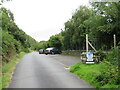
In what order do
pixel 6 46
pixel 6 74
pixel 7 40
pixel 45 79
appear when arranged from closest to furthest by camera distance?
pixel 45 79 < pixel 6 74 < pixel 6 46 < pixel 7 40

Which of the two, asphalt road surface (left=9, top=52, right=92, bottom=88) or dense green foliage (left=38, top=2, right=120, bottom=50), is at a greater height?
dense green foliage (left=38, top=2, right=120, bottom=50)

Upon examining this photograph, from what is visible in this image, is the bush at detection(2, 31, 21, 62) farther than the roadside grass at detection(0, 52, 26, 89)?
Yes

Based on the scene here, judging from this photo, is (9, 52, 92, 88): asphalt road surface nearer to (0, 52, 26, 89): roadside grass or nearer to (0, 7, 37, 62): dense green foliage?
(0, 52, 26, 89): roadside grass

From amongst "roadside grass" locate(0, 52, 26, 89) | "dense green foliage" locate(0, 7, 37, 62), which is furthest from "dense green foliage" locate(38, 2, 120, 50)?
"roadside grass" locate(0, 52, 26, 89)

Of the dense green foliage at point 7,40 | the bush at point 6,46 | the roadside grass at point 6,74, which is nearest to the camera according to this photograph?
the roadside grass at point 6,74

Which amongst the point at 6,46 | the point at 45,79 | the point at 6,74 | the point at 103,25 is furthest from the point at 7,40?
the point at 103,25

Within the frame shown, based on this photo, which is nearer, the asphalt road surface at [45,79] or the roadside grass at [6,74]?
the asphalt road surface at [45,79]

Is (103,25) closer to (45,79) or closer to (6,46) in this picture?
(6,46)

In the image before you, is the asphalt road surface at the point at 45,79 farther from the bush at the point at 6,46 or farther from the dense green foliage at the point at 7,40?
the dense green foliage at the point at 7,40

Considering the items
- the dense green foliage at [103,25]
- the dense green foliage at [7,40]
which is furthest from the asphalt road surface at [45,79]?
the dense green foliage at [103,25]

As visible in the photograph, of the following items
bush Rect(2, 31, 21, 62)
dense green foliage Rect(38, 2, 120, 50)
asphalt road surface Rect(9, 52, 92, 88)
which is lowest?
asphalt road surface Rect(9, 52, 92, 88)

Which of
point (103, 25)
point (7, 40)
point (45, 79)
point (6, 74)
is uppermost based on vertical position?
point (103, 25)

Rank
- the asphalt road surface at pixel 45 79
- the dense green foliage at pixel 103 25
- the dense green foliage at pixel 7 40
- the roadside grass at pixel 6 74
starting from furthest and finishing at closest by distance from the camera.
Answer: the dense green foliage at pixel 103 25 → the dense green foliage at pixel 7 40 → the roadside grass at pixel 6 74 → the asphalt road surface at pixel 45 79

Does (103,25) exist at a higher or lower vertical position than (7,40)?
higher
